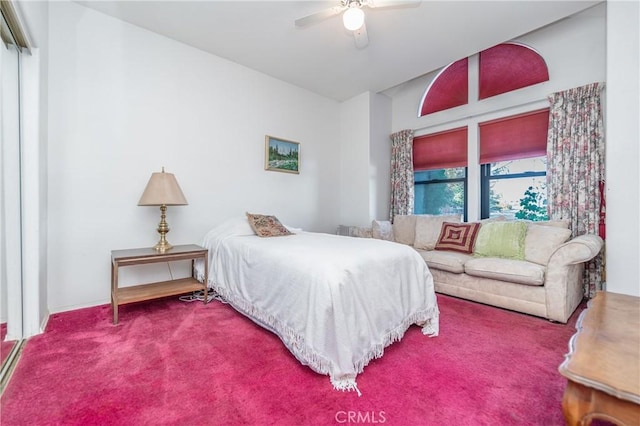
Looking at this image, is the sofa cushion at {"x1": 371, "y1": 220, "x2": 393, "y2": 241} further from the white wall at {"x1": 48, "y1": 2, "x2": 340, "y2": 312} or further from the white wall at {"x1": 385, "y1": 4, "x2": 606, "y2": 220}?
the white wall at {"x1": 48, "y1": 2, "x2": 340, "y2": 312}

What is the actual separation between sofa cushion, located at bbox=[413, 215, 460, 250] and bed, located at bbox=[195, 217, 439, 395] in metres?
1.51

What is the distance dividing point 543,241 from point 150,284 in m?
3.93

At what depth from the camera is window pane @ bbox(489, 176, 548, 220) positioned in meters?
3.44

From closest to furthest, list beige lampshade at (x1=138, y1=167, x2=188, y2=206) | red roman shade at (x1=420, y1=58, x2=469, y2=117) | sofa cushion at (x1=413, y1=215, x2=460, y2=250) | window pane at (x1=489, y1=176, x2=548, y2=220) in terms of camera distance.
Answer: beige lampshade at (x1=138, y1=167, x2=188, y2=206) < window pane at (x1=489, y1=176, x2=548, y2=220) < sofa cushion at (x1=413, y1=215, x2=460, y2=250) < red roman shade at (x1=420, y1=58, x2=469, y2=117)

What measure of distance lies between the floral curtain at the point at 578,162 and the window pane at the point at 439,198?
3.72 feet

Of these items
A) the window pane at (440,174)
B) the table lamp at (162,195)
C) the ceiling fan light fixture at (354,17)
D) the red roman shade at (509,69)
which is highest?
the red roman shade at (509,69)

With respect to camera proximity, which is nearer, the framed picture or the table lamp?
the table lamp

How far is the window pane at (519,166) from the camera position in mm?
3426

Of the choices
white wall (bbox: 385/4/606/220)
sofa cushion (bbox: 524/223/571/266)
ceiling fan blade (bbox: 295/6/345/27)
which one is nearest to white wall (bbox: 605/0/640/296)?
sofa cushion (bbox: 524/223/571/266)

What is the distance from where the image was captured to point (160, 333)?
210 cm

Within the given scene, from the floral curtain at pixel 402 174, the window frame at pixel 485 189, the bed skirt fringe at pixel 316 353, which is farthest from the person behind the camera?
the floral curtain at pixel 402 174

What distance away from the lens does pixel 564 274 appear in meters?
2.32

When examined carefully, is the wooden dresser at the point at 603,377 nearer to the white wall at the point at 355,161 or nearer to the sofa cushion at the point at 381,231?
the sofa cushion at the point at 381,231

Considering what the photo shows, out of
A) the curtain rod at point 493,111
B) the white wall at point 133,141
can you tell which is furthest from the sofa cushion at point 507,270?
the white wall at point 133,141
